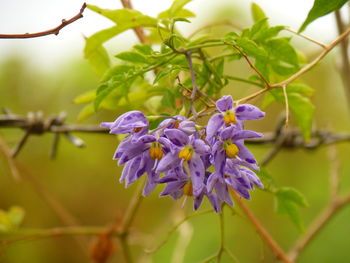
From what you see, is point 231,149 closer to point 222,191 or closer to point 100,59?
point 222,191

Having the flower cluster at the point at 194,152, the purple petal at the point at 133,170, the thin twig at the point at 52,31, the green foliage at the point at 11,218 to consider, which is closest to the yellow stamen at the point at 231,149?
the flower cluster at the point at 194,152

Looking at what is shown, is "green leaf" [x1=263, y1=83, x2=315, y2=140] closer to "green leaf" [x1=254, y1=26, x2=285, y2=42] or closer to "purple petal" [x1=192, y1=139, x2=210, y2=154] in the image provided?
"green leaf" [x1=254, y1=26, x2=285, y2=42]

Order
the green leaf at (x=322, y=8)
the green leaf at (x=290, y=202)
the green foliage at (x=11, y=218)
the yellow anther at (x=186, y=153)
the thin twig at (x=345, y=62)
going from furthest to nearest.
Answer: the thin twig at (x=345, y=62) < the green foliage at (x=11, y=218) < the green leaf at (x=290, y=202) < the green leaf at (x=322, y=8) < the yellow anther at (x=186, y=153)

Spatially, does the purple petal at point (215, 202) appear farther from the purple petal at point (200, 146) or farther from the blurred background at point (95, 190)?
the blurred background at point (95, 190)

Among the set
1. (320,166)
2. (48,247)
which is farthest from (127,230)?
(320,166)

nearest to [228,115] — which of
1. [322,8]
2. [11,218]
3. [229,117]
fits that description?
[229,117]

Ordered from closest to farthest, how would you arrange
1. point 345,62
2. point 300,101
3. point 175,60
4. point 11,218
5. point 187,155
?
point 187,155
point 175,60
point 300,101
point 11,218
point 345,62

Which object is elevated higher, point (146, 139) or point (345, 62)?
point (146, 139)

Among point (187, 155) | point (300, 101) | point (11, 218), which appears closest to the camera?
point (187, 155)
